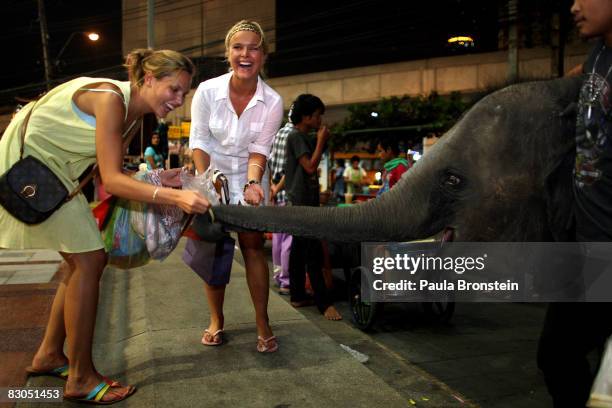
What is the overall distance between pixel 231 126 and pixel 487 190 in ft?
6.03

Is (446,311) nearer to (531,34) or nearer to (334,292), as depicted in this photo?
(334,292)

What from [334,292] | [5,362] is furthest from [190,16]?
[5,362]

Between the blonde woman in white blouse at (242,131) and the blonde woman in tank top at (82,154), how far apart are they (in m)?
0.68

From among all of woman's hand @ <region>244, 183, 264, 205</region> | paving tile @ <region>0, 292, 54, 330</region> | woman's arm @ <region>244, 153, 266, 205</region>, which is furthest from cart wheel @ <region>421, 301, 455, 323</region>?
paving tile @ <region>0, 292, 54, 330</region>

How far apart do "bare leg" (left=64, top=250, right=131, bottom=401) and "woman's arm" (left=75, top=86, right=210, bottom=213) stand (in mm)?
446

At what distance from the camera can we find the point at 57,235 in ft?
9.04

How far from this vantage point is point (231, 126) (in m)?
3.64

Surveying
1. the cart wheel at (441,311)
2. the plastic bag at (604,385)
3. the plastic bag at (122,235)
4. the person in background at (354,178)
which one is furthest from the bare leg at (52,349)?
the person in background at (354,178)

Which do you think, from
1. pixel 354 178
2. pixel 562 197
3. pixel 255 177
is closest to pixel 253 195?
pixel 255 177

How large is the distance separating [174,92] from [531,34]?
79.2 feet

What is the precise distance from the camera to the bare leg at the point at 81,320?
2799 mm

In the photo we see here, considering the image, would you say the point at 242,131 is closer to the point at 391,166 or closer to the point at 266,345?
the point at 266,345

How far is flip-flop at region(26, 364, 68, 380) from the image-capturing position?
3.12 meters

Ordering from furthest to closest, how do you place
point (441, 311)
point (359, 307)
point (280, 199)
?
point (280, 199) → point (441, 311) → point (359, 307)
